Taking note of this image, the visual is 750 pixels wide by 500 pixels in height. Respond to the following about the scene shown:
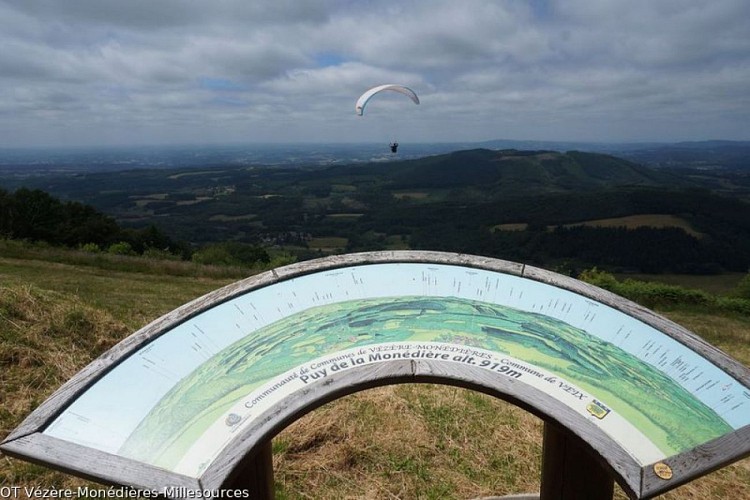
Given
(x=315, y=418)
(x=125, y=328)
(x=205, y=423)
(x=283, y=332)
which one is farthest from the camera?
(x=125, y=328)

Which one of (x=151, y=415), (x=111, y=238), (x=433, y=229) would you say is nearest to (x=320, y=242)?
(x=433, y=229)

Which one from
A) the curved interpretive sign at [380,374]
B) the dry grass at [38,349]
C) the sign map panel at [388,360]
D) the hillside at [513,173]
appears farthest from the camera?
the hillside at [513,173]

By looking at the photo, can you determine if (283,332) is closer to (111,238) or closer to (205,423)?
(205,423)

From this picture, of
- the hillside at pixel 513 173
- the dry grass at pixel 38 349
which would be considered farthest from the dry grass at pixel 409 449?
the hillside at pixel 513 173

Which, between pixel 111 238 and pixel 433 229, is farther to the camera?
pixel 433 229

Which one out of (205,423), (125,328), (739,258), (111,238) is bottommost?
(739,258)

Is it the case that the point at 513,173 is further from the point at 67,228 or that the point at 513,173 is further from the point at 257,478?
the point at 257,478

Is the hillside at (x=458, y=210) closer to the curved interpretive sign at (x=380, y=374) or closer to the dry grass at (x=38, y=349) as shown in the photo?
the dry grass at (x=38, y=349)

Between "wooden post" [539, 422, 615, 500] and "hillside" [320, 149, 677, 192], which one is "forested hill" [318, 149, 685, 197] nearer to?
"hillside" [320, 149, 677, 192]
